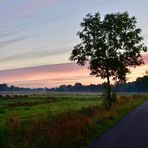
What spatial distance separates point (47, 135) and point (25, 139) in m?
1.14

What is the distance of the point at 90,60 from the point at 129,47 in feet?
14.2

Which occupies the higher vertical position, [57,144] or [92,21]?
[92,21]

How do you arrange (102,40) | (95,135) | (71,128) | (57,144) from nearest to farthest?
1. (57,144)
2. (71,128)
3. (95,135)
4. (102,40)

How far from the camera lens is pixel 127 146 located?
61.1 feet

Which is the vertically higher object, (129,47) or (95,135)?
(129,47)

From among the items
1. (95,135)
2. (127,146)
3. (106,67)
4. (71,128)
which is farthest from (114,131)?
(106,67)

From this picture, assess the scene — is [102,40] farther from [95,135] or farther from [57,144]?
[57,144]

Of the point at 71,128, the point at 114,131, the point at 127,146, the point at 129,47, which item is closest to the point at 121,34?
the point at 129,47

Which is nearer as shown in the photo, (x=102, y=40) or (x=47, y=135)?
(x=47, y=135)

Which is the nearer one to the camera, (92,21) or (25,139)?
(25,139)

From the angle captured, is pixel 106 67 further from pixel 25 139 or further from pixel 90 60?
pixel 25 139

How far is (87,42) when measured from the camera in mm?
48969

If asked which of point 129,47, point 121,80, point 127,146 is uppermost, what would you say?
point 129,47

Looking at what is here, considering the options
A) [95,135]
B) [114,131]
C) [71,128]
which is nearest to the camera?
[71,128]
